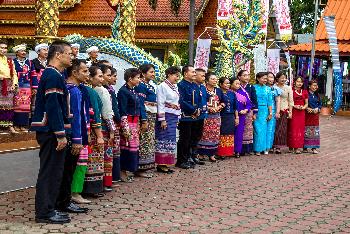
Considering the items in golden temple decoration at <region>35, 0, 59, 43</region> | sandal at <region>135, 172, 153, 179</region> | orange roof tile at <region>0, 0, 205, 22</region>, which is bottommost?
sandal at <region>135, 172, 153, 179</region>

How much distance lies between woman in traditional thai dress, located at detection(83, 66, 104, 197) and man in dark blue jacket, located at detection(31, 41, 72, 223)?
0.88m

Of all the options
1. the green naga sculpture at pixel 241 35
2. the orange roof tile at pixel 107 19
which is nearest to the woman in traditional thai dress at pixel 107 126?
the green naga sculpture at pixel 241 35

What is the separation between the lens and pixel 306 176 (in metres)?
8.34

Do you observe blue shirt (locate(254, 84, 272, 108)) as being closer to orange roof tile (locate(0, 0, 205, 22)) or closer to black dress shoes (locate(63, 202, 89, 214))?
black dress shoes (locate(63, 202, 89, 214))

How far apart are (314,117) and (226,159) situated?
2314mm

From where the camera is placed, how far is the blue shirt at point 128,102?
721 centimetres

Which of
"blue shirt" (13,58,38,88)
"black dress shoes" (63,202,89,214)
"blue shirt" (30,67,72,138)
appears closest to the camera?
"blue shirt" (30,67,72,138)

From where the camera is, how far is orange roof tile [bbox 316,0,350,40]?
23.9 metres

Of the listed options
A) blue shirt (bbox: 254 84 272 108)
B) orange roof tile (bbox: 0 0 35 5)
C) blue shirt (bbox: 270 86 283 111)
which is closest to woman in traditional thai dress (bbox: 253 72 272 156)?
blue shirt (bbox: 254 84 272 108)

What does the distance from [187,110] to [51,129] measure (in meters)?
3.68

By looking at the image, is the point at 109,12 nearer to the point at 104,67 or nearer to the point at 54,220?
the point at 104,67

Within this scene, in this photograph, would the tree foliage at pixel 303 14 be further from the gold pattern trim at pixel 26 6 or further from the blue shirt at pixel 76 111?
the blue shirt at pixel 76 111

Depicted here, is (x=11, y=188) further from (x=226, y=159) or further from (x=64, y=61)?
(x=226, y=159)

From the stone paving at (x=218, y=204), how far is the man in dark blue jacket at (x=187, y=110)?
0.33 meters
